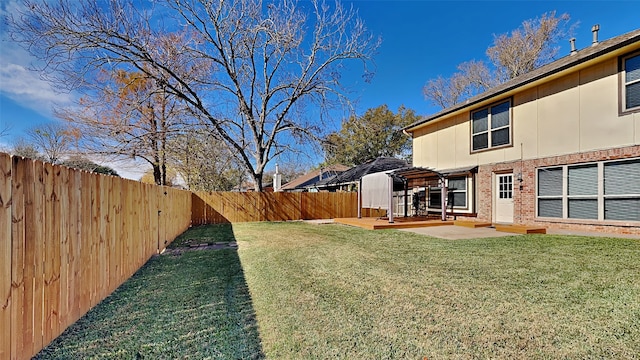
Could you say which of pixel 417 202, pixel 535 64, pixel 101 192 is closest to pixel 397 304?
→ pixel 101 192

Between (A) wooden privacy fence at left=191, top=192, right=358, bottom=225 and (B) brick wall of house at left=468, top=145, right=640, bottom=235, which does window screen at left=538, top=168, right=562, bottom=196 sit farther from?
(A) wooden privacy fence at left=191, top=192, right=358, bottom=225

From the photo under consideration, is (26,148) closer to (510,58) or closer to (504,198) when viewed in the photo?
(504,198)

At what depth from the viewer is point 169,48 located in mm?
12727

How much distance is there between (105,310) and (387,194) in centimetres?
1016

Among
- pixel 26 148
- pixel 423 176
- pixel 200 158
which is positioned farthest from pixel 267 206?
pixel 26 148

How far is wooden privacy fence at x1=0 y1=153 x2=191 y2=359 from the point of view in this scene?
2064 mm

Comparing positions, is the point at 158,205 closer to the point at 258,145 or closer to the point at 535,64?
the point at 258,145

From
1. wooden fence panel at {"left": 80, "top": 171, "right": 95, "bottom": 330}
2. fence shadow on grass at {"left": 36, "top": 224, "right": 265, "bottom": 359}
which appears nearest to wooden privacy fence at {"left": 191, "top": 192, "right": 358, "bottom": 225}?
fence shadow on grass at {"left": 36, "top": 224, "right": 265, "bottom": 359}

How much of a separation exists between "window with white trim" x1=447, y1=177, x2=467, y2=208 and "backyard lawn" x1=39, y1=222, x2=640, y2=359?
22.5 feet

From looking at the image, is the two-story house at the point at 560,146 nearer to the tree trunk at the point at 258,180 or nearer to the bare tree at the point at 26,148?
the tree trunk at the point at 258,180

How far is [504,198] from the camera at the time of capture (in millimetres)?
10938

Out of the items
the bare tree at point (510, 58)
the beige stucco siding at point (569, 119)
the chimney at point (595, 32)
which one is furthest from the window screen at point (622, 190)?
the bare tree at point (510, 58)

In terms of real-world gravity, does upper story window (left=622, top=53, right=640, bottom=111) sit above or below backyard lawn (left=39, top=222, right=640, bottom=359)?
above

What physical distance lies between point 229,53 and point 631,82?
14.1 m
